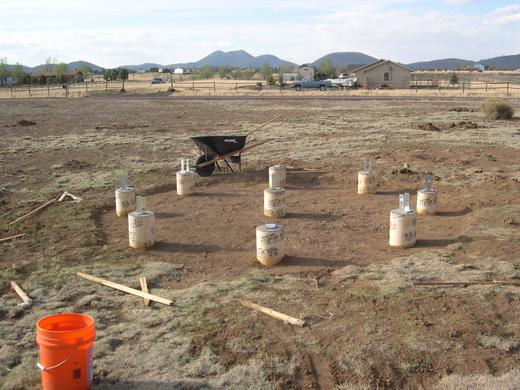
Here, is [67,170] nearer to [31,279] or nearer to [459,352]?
[31,279]

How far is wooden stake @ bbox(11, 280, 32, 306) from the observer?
6.36 metres

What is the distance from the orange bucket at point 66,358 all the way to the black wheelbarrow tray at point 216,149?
8701 mm

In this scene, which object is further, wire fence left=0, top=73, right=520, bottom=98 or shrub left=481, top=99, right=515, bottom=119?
wire fence left=0, top=73, right=520, bottom=98

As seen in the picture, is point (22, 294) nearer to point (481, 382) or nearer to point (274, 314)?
point (274, 314)

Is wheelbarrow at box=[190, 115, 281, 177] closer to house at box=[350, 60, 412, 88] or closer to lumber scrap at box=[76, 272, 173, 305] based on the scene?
lumber scrap at box=[76, 272, 173, 305]

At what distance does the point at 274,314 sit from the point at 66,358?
2.10 m

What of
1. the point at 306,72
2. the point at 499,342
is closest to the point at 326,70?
the point at 306,72

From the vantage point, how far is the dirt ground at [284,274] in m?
4.95

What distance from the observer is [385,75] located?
64.2 metres

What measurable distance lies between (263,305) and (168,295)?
1.10m

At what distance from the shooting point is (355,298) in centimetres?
627

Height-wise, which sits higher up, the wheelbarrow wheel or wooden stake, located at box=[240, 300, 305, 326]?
the wheelbarrow wheel

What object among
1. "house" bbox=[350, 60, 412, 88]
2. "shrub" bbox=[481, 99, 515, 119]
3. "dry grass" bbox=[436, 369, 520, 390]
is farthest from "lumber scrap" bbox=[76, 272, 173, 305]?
"house" bbox=[350, 60, 412, 88]

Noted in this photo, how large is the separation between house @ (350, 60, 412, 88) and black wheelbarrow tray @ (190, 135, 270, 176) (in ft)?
172
